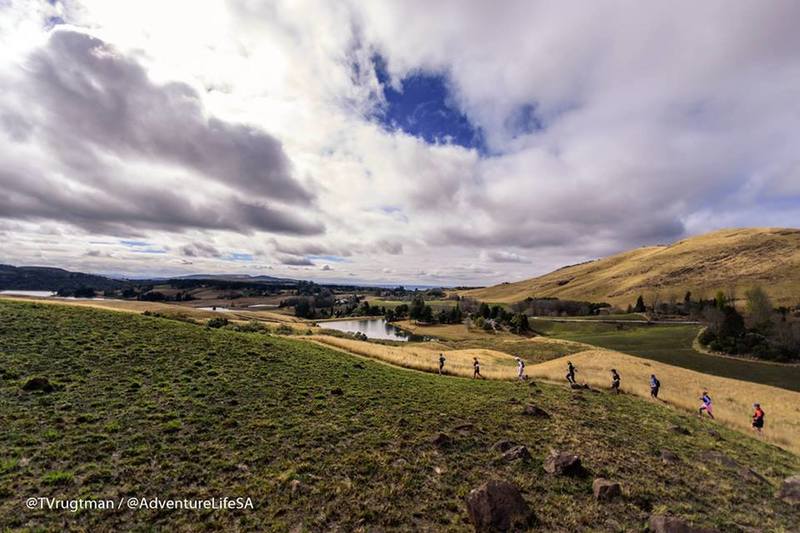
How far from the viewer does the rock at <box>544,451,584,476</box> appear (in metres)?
12.4

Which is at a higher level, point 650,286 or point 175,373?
point 650,286

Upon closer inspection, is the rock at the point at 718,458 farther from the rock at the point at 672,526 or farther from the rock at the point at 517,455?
the rock at the point at 517,455

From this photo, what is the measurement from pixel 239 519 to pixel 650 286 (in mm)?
229886

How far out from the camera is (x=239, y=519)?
927 centimetres

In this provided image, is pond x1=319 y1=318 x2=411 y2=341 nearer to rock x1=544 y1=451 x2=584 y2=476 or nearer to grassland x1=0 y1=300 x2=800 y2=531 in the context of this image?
grassland x1=0 y1=300 x2=800 y2=531

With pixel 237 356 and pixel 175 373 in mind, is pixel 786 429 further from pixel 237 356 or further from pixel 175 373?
pixel 175 373

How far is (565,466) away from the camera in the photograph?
40.9 feet

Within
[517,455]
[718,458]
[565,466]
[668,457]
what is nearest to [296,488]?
[517,455]

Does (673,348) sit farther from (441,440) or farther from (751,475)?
(441,440)

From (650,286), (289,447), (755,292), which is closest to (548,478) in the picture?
(289,447)

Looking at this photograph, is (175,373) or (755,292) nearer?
(175,373)

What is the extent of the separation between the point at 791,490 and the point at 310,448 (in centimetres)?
1739

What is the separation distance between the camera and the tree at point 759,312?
9550 cm

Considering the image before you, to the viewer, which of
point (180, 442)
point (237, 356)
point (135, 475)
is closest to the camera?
point (135, 475)
